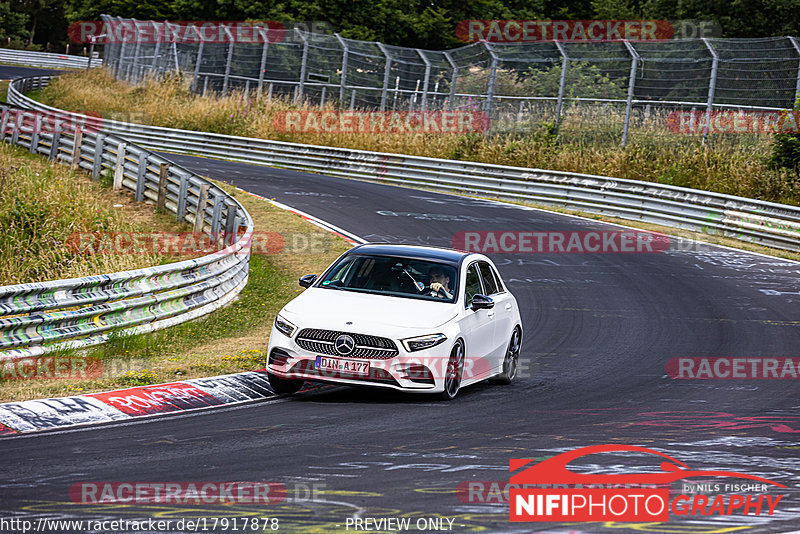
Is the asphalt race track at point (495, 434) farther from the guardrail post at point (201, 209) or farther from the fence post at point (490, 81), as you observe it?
the fence post at point (490, 81)

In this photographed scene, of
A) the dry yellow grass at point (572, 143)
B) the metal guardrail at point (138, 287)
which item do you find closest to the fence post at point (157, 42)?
→ the dry yellow grass at point (572, 143)

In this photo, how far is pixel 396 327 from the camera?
383 inches

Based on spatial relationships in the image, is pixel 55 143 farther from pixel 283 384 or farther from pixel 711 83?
pixel 283 384

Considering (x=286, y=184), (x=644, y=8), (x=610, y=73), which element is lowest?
(x=286, y=184)

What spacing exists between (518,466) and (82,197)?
15950mm

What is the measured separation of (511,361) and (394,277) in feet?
6.01

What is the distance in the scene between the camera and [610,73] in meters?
30.6

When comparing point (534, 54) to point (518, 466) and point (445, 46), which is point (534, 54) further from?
point (518, 466)

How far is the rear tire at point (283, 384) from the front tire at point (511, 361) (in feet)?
7.98

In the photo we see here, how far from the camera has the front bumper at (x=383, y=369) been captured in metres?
9.62

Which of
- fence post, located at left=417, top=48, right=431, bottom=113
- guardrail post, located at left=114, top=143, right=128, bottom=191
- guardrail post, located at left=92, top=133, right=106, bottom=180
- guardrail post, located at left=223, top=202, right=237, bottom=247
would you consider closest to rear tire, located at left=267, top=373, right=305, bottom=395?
guardrail post, located at left=223, top=202, right=237, bottom=247

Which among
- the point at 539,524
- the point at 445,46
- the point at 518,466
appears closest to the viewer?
the point at 539,524

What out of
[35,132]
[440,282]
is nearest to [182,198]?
[35,132]

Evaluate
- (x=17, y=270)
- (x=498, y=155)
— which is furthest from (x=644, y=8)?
(x=17, y=270)
